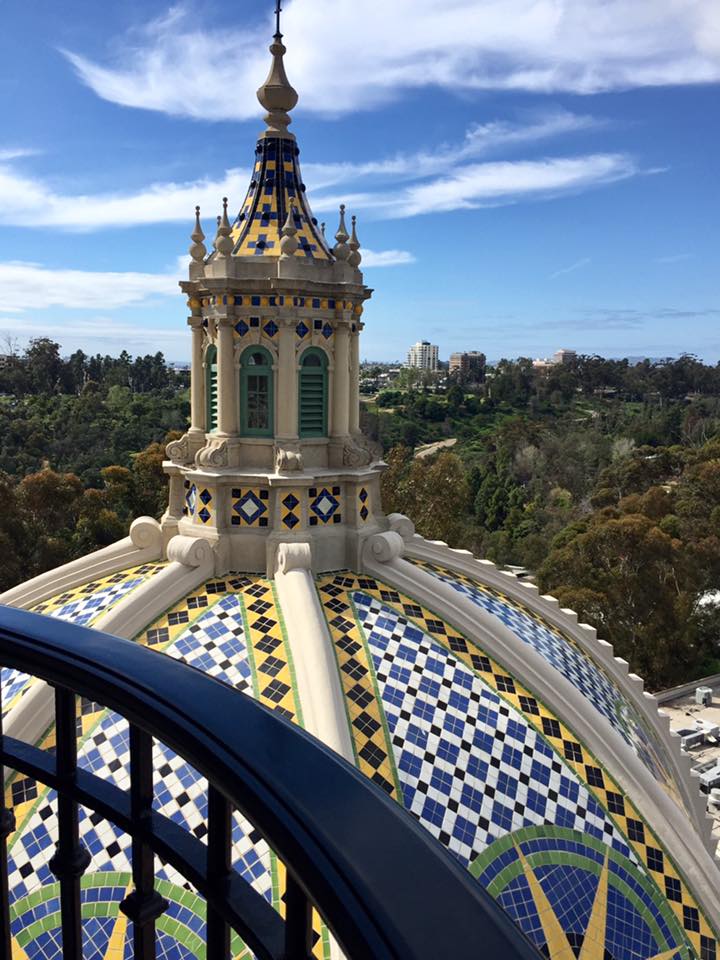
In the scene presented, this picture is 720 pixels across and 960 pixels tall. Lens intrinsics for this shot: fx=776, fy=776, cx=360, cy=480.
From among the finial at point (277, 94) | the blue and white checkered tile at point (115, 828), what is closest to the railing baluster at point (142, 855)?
the blue and white checkered tile at point (115, 828)

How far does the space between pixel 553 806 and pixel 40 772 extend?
6.38 meters

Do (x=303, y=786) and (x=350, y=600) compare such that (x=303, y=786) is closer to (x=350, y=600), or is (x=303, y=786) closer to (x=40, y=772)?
(x=40, y=772)

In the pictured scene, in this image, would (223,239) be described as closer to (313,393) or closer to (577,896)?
(313,393)

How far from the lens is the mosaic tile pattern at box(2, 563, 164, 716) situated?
779 cm

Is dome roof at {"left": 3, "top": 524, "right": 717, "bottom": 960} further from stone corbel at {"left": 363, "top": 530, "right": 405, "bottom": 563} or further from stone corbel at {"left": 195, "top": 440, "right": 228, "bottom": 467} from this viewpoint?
stone corbel at {"left": 195, "top": 440, "right": 228, "bottom": 467}

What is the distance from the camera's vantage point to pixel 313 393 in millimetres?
9531

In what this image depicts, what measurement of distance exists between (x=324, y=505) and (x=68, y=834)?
7.64 m

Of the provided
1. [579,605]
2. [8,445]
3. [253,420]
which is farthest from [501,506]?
[253,420]

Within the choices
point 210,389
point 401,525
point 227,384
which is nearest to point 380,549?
point 401,525

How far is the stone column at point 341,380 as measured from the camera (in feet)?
31.1

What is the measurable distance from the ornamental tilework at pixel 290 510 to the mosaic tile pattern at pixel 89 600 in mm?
1699

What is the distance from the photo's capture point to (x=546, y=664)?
27.3 ft

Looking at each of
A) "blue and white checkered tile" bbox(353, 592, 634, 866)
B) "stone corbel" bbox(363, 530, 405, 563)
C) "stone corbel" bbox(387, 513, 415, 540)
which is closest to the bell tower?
"stone corbel" bbox(363, 530, 405, 563)

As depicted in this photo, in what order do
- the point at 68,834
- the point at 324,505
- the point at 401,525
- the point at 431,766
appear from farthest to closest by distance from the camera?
the point at 401,525 < the point at 324,505 < the point at 431,766 < the point at 68,834
